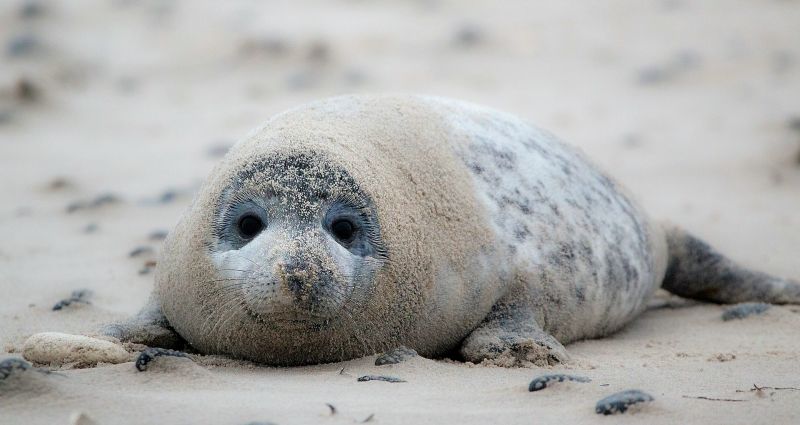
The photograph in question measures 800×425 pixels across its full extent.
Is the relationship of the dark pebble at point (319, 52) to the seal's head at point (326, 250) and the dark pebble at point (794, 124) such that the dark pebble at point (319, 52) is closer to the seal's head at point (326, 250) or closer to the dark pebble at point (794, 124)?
the dark pebble at point (794, 124)

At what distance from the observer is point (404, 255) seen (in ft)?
11.4

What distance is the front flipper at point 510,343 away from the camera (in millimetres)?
3604

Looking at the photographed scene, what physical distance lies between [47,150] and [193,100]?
2.11 meters

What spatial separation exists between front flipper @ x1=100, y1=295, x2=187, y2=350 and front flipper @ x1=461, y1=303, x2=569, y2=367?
3.29 ft

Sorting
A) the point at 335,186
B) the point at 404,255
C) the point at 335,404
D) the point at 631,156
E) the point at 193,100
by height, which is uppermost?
the point at 193,100

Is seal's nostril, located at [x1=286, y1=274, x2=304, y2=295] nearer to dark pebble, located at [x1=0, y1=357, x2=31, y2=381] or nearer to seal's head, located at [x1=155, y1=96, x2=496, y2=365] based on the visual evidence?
seal's head, located at [x1=155, y1=96, x2=496, y2=365]

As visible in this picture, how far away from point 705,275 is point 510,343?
1991 mm

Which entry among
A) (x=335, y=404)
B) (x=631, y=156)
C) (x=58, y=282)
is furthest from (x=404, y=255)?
(x=631, y=156)

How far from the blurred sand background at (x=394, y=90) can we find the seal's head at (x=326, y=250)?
16 centimetres

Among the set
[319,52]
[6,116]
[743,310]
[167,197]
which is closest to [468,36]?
[319,52]

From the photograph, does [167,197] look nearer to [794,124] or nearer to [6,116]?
[6,116]

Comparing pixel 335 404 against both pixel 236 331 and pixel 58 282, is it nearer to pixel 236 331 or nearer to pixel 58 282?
pixel 236 331

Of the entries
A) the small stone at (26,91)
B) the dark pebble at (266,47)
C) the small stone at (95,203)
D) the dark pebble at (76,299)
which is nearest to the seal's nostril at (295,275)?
the dark pebble at (76,299)

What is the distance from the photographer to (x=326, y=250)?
3201 mm
